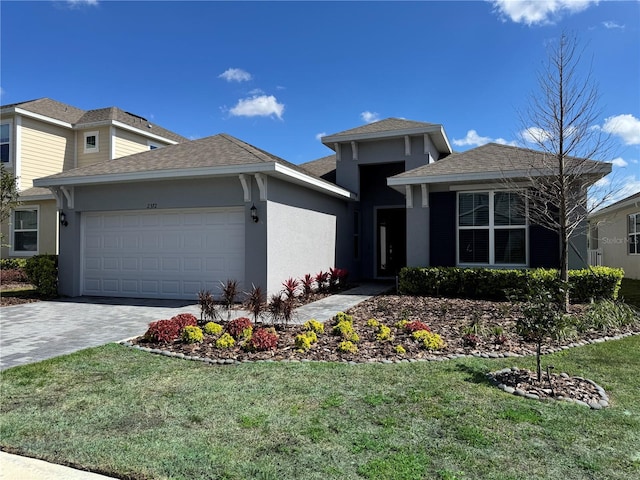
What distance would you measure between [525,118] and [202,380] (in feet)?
27.8

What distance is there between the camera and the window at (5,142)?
17.4 m

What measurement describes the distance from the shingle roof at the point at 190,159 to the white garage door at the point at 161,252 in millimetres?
1182

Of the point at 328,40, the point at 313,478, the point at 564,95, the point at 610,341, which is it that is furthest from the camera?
the point at 328,40

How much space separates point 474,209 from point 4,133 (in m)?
18.9

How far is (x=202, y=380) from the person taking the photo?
462 centimetres

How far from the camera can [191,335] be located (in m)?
6.14

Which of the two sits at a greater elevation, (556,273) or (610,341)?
(556,273)

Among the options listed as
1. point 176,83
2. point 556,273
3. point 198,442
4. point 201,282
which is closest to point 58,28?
point 176,83

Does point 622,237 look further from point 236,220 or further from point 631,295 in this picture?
point 236,220

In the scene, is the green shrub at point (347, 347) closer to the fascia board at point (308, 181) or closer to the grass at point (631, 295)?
the fascia board at point (308, 181)

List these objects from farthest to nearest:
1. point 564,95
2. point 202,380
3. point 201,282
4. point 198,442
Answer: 1. point 201,282
2. point 564,95
3. point 202,380
4. point 198,442

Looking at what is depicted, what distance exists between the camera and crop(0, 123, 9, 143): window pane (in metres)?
17.5

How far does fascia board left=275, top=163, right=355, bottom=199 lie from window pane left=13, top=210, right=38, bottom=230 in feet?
40.9

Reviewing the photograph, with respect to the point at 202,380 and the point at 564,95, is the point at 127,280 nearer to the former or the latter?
the point at 202,380
